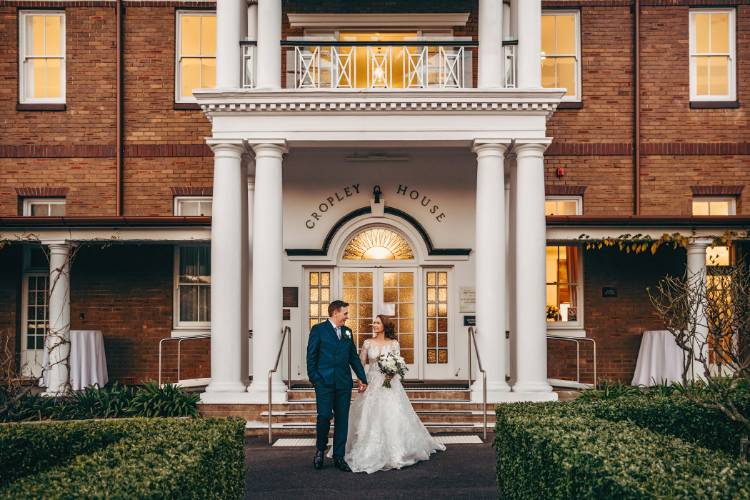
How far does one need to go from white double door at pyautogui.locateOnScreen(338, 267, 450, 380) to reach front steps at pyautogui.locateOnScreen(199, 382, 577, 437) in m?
3.00

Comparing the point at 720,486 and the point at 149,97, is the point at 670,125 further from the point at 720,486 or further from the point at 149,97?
the point at 720,486

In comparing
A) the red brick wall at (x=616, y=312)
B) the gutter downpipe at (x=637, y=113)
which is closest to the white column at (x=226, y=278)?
the red brick wall at (x=616, y=312)

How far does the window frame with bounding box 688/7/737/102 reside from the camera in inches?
652

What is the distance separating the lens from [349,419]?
1088cm

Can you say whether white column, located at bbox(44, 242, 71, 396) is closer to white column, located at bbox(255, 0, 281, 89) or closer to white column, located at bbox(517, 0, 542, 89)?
white column, located at bbox(255, 0, 281, 89)

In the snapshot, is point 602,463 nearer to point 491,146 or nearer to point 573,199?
point 491,146

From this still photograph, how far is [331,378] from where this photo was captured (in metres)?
10.0

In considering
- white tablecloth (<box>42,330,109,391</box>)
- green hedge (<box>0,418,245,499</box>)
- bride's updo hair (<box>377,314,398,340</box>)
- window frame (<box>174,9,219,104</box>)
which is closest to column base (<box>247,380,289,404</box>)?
bride's updo hair (<box>377,314,398,340</box>)

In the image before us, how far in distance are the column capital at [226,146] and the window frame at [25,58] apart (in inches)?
201

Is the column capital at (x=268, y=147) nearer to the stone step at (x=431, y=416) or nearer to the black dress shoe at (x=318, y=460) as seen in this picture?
the stone step at (x=431, y=416)

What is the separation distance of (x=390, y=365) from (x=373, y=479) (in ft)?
5.27

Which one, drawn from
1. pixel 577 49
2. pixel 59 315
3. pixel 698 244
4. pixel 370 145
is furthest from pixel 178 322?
pixel 698 244

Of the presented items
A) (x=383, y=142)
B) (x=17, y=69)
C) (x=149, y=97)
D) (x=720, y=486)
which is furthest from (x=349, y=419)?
(x=17, y=69)

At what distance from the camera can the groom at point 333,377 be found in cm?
998
